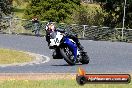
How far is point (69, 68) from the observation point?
1858 cm

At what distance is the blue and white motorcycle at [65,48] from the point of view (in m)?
18.8

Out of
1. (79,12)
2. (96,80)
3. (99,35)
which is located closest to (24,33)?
(99,35)

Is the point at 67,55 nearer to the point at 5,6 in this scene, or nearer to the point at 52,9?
the point at 5,6

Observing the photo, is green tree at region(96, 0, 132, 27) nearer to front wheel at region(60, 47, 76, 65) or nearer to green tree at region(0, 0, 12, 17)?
green tree at region(0, 0, 12, 17)

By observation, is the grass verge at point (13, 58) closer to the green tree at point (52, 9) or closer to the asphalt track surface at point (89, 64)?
A: the asphalt track surface at point (89, 64)

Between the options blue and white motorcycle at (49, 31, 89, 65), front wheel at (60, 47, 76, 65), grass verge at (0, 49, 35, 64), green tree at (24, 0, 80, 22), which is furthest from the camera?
green tree at (24, 0, 80, 22)

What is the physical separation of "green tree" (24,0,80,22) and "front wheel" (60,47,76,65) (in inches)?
1347

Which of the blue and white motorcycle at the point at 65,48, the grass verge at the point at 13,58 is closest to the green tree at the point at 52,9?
the grass verge at the point at 13,58

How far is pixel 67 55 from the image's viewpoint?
63.6ft

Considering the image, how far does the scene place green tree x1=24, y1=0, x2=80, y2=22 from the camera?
54344 millimetres

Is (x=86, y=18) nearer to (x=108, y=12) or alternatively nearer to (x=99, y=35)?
(x=108, y=12)

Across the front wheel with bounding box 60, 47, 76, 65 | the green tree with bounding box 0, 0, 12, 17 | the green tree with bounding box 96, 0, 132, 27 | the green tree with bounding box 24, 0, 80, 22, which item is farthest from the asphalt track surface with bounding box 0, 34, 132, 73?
the green tree with bounding box 24, 0, 80, 22

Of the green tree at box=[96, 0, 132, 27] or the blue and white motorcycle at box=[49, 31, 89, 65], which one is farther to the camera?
the green tree at box=[96, 0, 132, 27]

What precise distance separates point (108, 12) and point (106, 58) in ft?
→ 72.1
